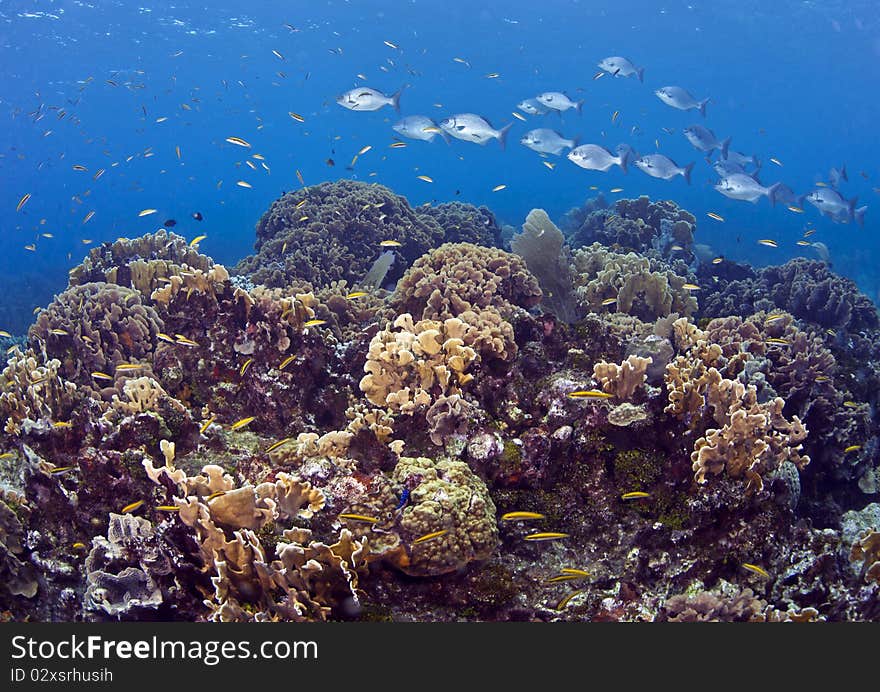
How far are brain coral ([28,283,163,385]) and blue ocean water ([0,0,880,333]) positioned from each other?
11709 millimetres

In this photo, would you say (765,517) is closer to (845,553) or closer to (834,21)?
(845,553)

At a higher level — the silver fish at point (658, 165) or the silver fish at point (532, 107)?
the silver fish at point (532, 107)

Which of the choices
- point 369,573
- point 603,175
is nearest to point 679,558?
point 369,573

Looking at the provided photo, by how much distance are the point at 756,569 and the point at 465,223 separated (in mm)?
A: 11498

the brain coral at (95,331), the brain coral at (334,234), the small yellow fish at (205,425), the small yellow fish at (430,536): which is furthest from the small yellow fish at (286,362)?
the brain coral at (334,234)

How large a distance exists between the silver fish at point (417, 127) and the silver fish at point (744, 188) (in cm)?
622

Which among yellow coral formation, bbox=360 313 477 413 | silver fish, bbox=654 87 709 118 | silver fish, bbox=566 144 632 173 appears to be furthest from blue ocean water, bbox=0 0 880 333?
yellow coral formation, bbox=360 313 477 413

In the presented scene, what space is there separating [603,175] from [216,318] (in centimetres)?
9694

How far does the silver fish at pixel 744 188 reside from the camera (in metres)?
11.0

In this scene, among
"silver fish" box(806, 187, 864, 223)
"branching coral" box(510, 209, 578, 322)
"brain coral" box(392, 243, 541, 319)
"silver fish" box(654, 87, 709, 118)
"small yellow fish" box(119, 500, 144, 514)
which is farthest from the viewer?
"silver fish" box(654, 87, 709, 118)

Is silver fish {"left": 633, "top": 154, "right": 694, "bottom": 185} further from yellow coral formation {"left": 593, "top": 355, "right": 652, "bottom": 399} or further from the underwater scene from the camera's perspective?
yellow coral formation {"left": 593, "top": 355, "right": 652, "bottom": 399}

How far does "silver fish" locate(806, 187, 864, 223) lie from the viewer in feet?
42.1

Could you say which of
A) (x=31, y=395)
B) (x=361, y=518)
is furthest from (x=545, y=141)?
(x=31, y=395)

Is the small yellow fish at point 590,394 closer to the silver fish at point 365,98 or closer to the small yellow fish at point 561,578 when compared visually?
the small yellow fish at point 561,578
